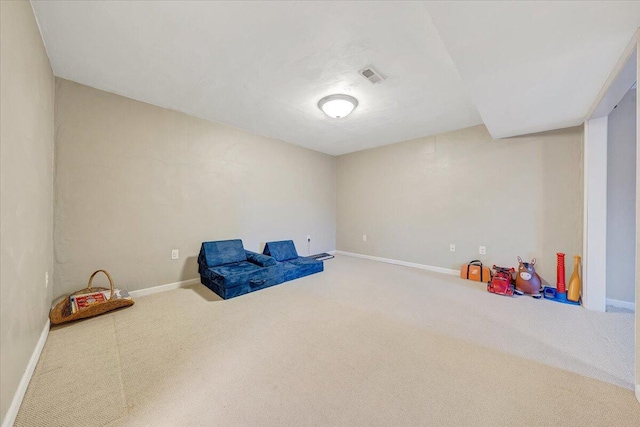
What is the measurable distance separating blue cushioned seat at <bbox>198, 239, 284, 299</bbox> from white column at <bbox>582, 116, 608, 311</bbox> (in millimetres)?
3620

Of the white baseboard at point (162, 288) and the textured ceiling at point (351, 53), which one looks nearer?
the textured ceiling at point (351, 53)

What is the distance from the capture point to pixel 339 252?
18.7ft

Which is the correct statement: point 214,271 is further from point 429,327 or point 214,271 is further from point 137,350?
point 429,327

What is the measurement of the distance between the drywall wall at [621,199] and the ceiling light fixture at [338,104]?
296cm

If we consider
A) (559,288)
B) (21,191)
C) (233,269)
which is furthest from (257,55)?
(559,288)

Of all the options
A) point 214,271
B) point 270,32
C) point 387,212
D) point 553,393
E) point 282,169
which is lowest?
point 553,393

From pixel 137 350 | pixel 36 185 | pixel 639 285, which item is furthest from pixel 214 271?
pixel 639 285

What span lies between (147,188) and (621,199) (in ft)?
18.3

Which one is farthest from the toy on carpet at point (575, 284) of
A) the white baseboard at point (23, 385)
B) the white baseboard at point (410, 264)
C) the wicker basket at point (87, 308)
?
the wicker basket at point (87, 308)

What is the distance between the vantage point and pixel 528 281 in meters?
3.00

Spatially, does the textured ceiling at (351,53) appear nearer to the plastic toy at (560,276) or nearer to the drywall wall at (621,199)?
the drywall wall at (621,199)

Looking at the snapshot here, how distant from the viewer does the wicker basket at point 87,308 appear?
A: 212 cm

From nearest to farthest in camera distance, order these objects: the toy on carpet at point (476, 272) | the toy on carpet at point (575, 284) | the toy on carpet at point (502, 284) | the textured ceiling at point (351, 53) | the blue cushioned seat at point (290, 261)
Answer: the textured ceiling at point (351, 53) < the toy on carpet at point (575, 284) < the toy on carpet at point (502, 284) < the toy on carpet at point (476, 272) < the blue cushioned seat at point (290, 261)

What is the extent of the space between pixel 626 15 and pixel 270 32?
213 centimetres
